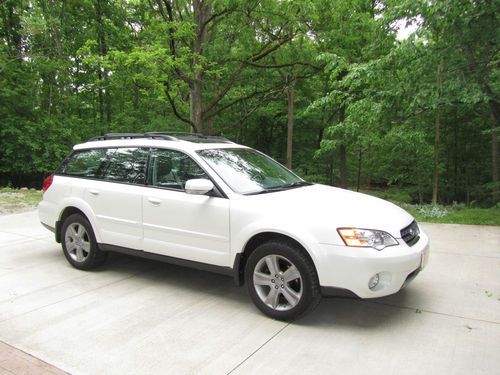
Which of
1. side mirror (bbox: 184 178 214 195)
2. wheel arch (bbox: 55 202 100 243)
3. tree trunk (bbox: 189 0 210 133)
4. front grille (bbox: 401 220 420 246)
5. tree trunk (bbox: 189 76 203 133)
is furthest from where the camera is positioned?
tree trunk (bbox: 189 76 203 133)

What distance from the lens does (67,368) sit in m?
3.11

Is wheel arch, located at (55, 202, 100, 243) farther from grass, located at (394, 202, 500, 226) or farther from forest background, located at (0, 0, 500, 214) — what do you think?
grass, located at (394, 202, 500, 226)

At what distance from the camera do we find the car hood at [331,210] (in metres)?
3.75

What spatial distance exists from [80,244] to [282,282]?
2.93 m

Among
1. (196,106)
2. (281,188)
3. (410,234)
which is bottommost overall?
(410,234)

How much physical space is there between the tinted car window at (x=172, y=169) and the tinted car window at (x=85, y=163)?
3.16 ft

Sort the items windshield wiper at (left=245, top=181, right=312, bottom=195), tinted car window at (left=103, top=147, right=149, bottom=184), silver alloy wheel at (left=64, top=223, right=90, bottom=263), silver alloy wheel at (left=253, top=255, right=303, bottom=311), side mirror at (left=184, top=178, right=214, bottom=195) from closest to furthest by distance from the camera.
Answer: silver alloy wheel at (left=253, top=255, right=303, bottom=311)
side mirror at (left=184, top=178, right=214, bottom=195)
windshield wiper at (left=245, top=181, right=312, bottom=195)
tinted car window at (left=103, top=147, right=149, bottom=184)
silver alloy wheel at (left=64, top=223, right=90, bottom=263)

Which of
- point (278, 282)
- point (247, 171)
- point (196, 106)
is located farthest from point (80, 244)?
point (196, 106)

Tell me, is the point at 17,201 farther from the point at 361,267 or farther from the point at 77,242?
the point at 361,267

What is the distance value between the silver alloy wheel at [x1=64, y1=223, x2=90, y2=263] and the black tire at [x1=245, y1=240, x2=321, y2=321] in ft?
8.05

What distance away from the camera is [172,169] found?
4.78m

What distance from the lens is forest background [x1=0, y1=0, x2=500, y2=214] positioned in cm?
Answer: 824

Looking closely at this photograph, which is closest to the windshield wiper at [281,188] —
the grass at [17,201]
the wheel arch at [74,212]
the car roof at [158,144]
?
the car roof at [158,144]

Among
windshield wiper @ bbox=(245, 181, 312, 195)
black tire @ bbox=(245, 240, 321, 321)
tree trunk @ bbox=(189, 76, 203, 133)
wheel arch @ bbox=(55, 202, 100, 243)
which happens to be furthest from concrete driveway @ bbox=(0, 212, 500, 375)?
tree trunk @ bbox=(189, 76, 203, 133)
